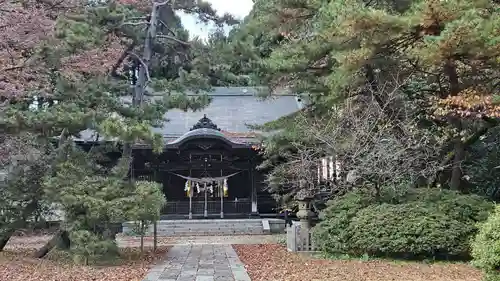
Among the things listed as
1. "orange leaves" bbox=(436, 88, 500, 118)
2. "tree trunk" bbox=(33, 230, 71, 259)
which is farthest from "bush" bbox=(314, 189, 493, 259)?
"tree trunk" bbox=(33, 230, 71, 259)

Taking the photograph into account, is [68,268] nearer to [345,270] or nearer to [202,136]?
[345,270]

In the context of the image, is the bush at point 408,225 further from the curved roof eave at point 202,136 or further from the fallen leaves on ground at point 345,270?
the curved roof eave at point 202,136

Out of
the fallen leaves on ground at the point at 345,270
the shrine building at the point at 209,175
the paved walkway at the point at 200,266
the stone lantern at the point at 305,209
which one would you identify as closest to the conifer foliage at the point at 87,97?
the paved walkway at the point at 200,266

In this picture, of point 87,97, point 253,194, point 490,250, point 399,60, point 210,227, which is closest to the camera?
point 490,250

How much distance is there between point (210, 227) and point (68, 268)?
9.88 m

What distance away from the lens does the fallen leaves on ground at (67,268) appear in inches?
324

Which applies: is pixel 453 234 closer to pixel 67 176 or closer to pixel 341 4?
pixel 341 4

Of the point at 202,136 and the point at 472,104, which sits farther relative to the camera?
the point at 202,136

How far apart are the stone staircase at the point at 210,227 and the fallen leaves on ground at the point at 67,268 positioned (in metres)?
6.54

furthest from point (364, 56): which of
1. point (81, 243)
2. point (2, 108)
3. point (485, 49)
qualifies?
point (2, 108)

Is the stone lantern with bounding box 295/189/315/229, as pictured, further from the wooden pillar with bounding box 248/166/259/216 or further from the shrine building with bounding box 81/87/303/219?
the wooden pillar with bounding box 248/166/259/216

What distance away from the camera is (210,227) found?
18906 millimetres

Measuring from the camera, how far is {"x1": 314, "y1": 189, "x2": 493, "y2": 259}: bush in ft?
31.7

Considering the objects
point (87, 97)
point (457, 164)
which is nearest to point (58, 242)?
point (87, 97)
